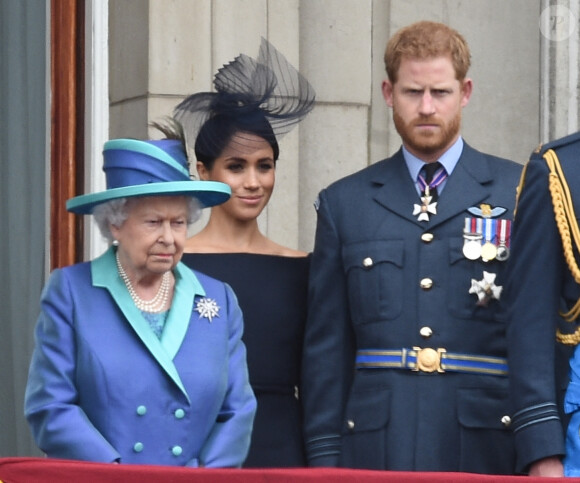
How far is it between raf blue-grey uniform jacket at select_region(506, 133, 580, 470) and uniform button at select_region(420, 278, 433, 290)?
2.38ft

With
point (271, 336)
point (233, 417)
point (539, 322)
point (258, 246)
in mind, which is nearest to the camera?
point (539, 322)

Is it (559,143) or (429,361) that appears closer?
(559,143)

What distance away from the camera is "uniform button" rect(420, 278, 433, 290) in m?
5.32

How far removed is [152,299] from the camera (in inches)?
190

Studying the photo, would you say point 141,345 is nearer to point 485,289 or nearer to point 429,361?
point 429,361

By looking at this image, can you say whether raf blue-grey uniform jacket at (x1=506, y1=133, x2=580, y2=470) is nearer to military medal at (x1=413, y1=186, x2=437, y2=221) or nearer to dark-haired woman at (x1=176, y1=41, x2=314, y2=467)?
military medal at (x1=413, y1=186, x2=437, y2=221)

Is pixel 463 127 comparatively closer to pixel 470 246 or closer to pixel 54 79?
pixel 54 79

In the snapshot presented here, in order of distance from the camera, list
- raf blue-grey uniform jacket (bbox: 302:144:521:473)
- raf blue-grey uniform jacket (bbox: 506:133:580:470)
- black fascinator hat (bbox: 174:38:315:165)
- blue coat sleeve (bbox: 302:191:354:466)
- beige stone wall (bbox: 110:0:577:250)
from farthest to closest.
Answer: beige stone wall (bbox: 110:0:577:250), black fascinator hat (bbox: 174:38:315:165), blue coat sleeve (bbox: 302:191:354:466), raf blue-grey uniform jacket (bbox: 302:144:521:473), raf blue-grey uniform jacket (bbox: 506:133:580:470)

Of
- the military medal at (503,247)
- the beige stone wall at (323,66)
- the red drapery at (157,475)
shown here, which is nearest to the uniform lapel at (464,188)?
the military medal at (503,247)

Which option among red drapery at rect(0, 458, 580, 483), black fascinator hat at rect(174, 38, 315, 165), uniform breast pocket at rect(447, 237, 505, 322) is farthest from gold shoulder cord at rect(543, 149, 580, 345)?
black fascinator hat at rect(174, 38, 315, 165)

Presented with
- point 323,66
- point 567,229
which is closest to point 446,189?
point 567,229

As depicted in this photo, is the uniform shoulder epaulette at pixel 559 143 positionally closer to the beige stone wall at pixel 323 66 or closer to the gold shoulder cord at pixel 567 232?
the gold shoulder cord at pixel 567 232

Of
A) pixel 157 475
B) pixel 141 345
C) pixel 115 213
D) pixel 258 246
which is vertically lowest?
pixel 157 475

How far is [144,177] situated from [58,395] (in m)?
0.62
